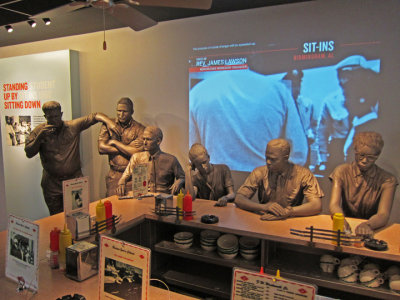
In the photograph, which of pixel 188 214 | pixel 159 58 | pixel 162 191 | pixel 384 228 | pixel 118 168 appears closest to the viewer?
pixel 384 228

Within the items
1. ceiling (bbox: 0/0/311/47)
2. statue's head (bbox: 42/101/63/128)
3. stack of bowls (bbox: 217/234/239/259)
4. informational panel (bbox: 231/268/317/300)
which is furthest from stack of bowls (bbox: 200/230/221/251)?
ceiling (bbox: 0/0/311/47)

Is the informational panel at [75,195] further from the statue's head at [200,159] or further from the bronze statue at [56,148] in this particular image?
the bronze statue at [56,148]

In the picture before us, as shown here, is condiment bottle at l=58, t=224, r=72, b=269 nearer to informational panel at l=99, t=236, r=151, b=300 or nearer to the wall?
informational panel at l=99, t=236, r=151, b=300

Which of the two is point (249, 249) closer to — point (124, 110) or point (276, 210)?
point (276, 210)

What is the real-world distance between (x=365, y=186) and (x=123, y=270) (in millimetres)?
1844

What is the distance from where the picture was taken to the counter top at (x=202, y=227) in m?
1.58

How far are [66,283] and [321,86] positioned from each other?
333 cm

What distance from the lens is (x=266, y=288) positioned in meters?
1.13

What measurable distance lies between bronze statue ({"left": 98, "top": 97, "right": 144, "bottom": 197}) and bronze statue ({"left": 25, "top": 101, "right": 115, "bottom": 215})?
149 mm

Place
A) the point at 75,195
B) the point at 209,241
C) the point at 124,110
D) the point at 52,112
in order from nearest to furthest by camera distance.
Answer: the point at 75,195
the point at 209,241
the point at 52,112
the point at 124,110

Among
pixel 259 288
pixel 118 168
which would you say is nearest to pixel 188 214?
pixel 259 288

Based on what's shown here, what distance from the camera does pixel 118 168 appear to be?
4266 millimetres

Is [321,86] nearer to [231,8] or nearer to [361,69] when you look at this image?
[361,69]

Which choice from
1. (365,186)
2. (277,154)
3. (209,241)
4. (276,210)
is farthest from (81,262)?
(365,186)
